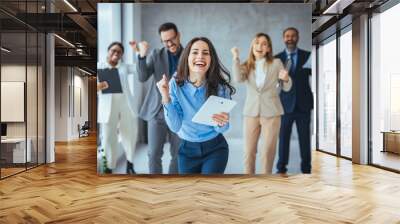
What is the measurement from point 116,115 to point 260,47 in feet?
8.87

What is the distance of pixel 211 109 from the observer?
6.62 meters

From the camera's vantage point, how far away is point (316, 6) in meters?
8.01

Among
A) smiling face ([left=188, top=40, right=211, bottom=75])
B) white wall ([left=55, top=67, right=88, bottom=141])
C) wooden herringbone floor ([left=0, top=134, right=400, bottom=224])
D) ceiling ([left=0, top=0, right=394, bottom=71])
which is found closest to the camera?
wooden herringbone floor ([left=0, top=134, right=400, bottom=224])

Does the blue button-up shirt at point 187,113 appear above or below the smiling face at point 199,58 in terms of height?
below

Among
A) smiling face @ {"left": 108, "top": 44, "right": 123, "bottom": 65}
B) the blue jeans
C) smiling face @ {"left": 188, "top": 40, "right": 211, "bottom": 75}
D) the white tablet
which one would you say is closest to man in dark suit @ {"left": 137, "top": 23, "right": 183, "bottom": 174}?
the blue jeans

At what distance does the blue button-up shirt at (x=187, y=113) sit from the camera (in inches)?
259

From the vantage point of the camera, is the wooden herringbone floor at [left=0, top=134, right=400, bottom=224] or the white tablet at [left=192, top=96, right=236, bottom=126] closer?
the wooden herringbone floor at [left=0, top=134, right=400, bottom=224]

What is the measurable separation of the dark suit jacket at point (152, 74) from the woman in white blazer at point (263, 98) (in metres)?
1.21

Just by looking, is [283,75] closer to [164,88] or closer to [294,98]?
[294,98]

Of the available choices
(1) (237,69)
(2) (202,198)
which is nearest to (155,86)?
(1) (237,69)

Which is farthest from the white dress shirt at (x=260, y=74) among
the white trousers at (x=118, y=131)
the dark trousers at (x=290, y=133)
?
the white trousers at (x=118, y=131)

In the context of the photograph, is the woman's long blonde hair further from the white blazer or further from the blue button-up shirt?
the white blazer

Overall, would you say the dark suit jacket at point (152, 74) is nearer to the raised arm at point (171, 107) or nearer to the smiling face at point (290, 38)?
the raised arm at point (171, 107)

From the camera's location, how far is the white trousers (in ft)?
21.7
